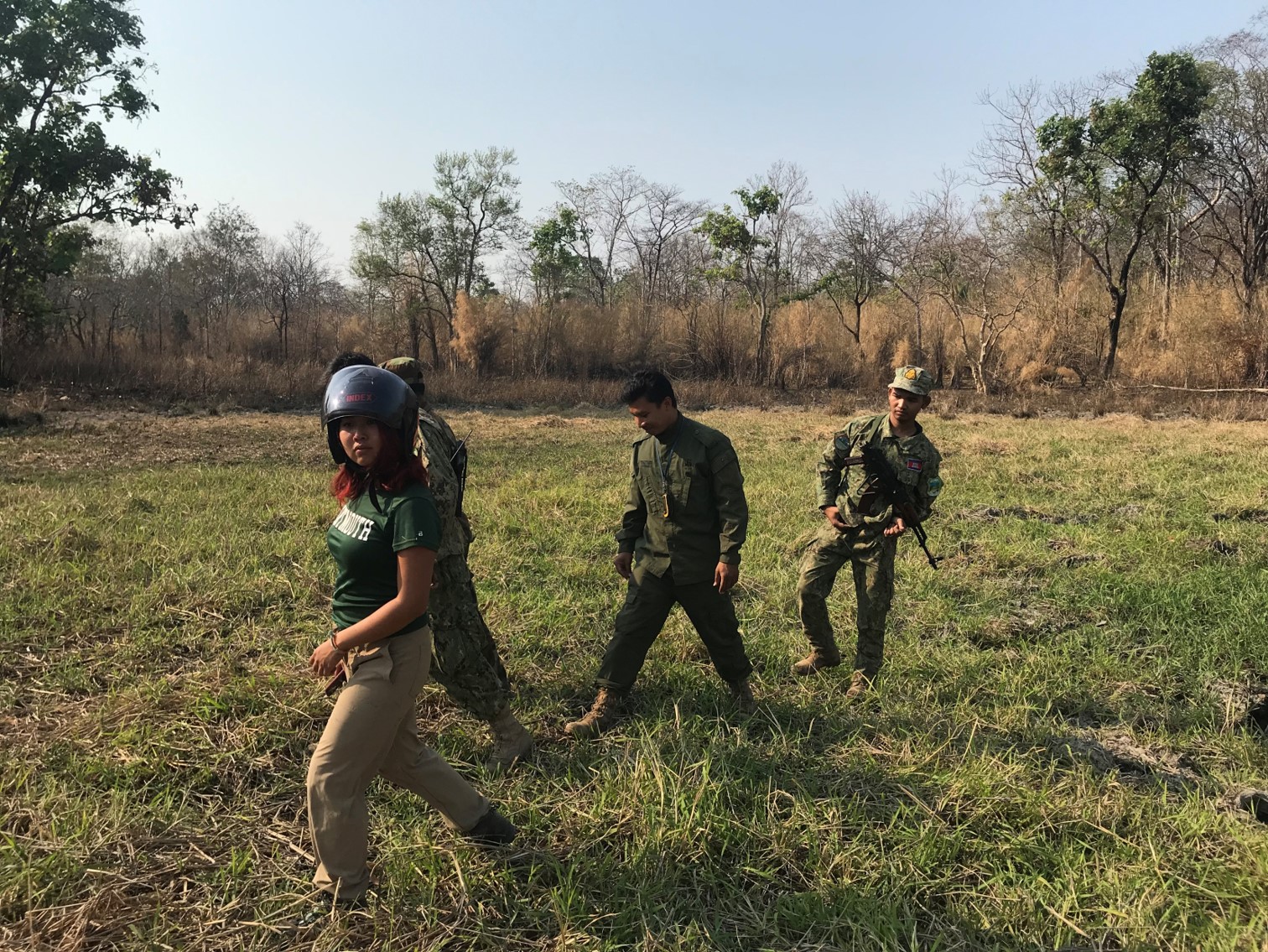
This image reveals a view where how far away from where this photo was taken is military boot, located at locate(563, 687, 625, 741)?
10.9 feet

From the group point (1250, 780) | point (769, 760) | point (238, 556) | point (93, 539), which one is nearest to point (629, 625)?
point (769, 760)

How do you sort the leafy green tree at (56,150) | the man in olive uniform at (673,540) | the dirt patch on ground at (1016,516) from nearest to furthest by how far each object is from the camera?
the man in olive uniform at (673,540)
the dirt patch on ground at (1016,516)
the leafy green tree at (56,150)

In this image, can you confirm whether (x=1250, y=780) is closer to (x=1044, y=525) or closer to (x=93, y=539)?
(x=1044, y=525)

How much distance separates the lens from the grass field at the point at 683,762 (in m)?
2.25

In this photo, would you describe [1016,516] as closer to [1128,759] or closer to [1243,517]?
[1243,517]

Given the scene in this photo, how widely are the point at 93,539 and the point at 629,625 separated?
16.3ft

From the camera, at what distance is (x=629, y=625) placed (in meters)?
3.42

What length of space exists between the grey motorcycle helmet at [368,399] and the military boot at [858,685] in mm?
2652

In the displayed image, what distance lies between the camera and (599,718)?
3383 millimetres

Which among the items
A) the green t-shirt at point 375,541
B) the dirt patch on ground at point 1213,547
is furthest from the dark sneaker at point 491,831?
the dirt patch on ground at point 1213,547

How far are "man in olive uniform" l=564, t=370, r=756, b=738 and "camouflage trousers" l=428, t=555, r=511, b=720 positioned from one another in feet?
1.68

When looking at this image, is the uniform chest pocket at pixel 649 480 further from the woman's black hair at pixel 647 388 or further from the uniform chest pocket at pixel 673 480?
the woman's black hair at pixel 647 388

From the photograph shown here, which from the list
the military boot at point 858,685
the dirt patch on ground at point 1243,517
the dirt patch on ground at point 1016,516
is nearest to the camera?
the military boot at point 858,685

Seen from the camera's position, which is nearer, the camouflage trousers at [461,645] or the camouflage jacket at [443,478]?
the camouflage jacket at [443,478]
